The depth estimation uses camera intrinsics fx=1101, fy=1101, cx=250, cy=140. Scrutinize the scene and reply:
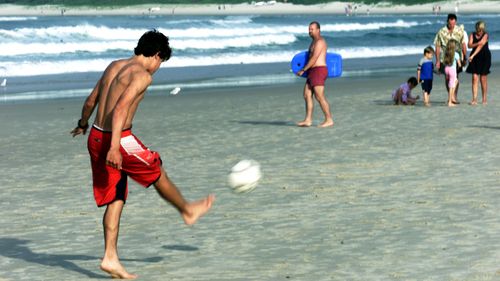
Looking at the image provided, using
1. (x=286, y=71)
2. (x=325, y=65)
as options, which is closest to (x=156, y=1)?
(x=286, y=71)

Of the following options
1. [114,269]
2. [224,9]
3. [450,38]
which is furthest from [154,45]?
[224,9]

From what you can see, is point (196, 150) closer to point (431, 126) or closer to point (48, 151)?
point (48, 151)

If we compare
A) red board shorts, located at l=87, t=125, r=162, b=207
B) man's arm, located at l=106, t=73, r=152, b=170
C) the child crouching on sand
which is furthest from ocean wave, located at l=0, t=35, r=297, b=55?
man's arm, located at l=106, t=73, r=152, b=170

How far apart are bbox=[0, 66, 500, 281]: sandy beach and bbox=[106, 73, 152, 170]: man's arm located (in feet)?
2.66

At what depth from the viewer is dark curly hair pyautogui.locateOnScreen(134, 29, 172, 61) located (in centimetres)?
638

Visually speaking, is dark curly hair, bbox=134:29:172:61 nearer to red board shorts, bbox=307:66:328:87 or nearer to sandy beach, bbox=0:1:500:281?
sandy beach, bbox=0:1:500:281

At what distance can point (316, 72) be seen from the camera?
48.9ft

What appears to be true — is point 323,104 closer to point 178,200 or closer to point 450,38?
point 450,38

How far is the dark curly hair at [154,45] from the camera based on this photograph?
6.38m

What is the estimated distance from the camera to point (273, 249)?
23.8ft

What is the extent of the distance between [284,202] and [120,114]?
10.1 feet

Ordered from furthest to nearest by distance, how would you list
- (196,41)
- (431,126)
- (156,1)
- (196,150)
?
(156,1), (196,41), (431,126), (196,150)

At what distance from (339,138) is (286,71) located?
16.6m

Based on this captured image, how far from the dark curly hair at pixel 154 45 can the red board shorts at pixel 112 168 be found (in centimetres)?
47
